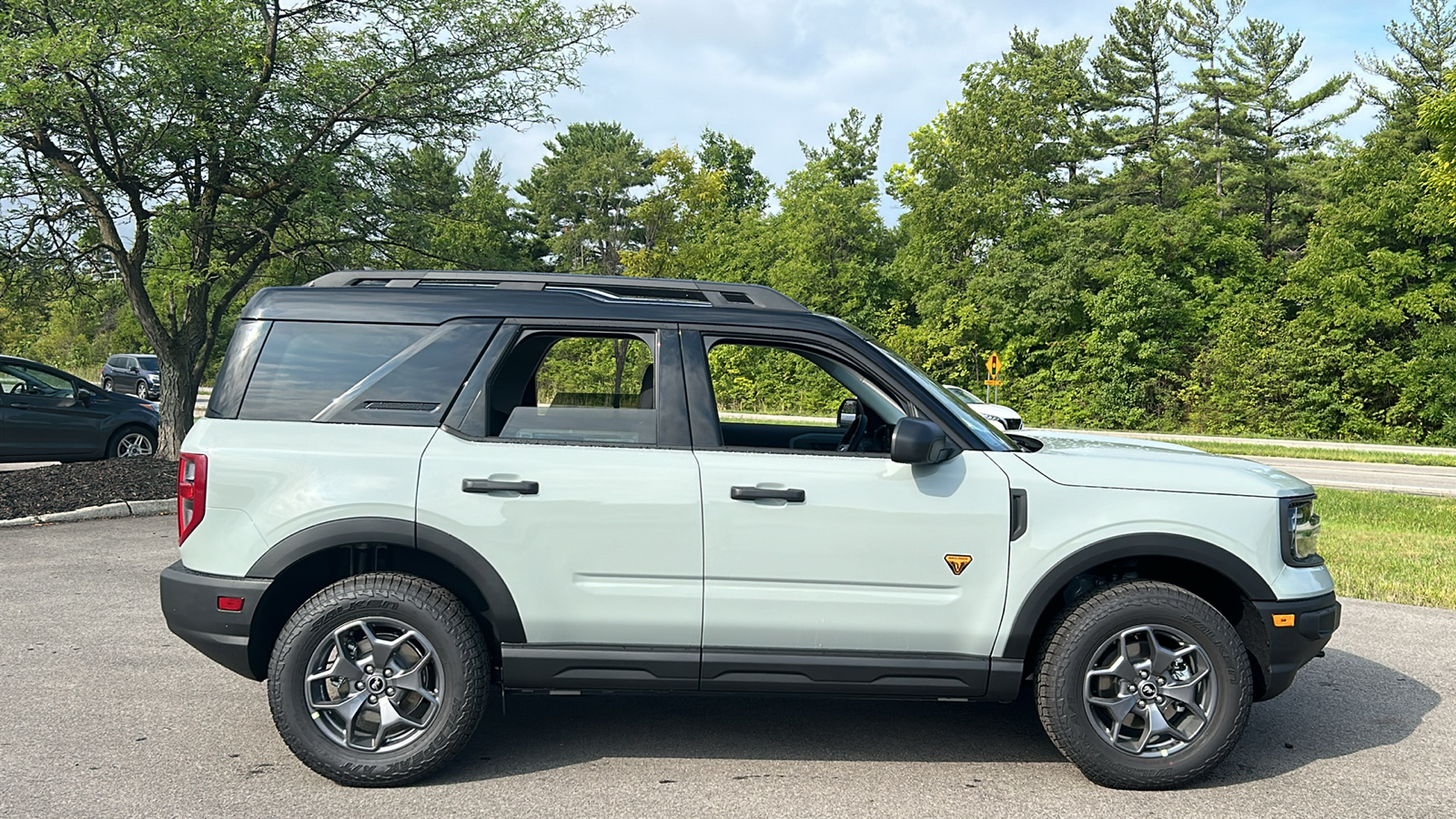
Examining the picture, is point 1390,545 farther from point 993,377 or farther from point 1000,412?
point 993,377

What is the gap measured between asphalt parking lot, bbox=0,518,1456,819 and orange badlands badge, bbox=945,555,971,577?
0.83 metres

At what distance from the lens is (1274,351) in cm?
2989

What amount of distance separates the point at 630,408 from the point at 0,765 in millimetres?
2778

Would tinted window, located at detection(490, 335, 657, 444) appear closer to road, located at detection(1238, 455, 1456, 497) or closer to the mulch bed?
the mulch bed

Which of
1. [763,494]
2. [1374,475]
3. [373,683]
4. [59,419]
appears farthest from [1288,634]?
[1374,475]

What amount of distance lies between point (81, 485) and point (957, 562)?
35.5 feet

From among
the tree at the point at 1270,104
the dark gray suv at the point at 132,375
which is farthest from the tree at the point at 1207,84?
the dark gray suv at the point at 132,375

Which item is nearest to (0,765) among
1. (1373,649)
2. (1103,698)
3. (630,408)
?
(630,408)

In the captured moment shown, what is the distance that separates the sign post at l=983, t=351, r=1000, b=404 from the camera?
3228 cm

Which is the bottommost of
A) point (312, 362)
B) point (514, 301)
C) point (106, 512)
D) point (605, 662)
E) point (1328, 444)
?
point (106, 512)

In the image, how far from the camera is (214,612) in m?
4.06

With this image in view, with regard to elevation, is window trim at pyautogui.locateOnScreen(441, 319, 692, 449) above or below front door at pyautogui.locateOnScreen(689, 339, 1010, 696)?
above

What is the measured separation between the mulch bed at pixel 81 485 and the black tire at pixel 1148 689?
1003 cm

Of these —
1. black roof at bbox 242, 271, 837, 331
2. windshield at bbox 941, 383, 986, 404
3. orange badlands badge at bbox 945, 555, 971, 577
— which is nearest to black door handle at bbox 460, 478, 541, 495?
black roof at bbox 242, 271, 837, 331
